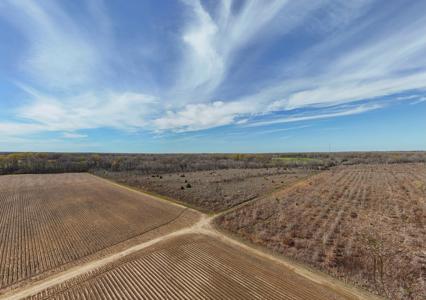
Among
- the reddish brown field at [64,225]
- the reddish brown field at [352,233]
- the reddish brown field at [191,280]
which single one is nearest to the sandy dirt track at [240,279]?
the reddish brown field at [191,280]

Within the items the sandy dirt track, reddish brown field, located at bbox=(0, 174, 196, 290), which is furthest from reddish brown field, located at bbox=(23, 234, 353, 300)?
reddish brown field, located at bbox=(0, 174, 196, 290)

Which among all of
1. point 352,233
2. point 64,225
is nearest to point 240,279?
point 352,233

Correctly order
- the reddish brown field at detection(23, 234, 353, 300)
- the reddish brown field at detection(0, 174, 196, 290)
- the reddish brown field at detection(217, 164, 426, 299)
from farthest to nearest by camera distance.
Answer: the reddish brown field at detection(0, 174, 196, 290), the reddish brown field at detection(217, 164, 426, 299), the reddish brown field at detection(23, 234, 353, 300)

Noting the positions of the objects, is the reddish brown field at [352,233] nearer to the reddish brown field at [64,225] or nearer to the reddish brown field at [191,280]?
the reddish brown field at [191,280]

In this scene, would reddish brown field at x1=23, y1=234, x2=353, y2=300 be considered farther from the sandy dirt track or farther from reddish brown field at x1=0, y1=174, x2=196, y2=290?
reddish brown field at x1=0, y1=174, x2=196, y2=290

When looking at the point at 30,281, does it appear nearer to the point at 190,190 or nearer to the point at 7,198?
the point at 190,190

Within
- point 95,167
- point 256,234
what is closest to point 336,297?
point 256,234
